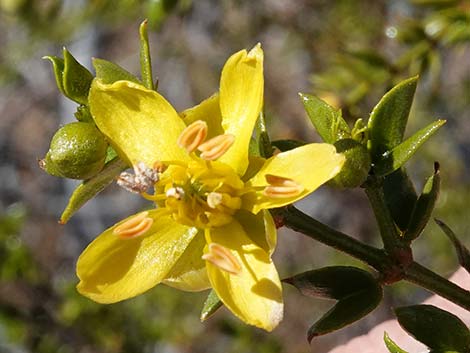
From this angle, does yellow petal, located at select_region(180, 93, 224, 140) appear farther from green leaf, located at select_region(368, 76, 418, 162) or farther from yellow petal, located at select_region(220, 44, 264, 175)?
green leaf, located at select_region(368, 76, 418, 162)

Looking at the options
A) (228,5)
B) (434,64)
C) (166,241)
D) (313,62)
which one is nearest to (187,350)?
(313,62)

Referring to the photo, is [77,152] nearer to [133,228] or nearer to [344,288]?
[133,228]

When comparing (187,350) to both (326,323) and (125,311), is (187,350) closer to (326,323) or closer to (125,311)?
(125,311)

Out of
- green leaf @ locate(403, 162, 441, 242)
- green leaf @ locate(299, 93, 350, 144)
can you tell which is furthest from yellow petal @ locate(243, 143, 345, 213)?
green leaf @ locate(403, 162, 441, 242)

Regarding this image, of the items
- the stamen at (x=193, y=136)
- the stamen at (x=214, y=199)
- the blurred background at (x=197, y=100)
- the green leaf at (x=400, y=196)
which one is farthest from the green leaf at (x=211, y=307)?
the blurred background at (x=197, y=100)

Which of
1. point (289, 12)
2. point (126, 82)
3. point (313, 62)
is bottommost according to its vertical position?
point (313, 62)
